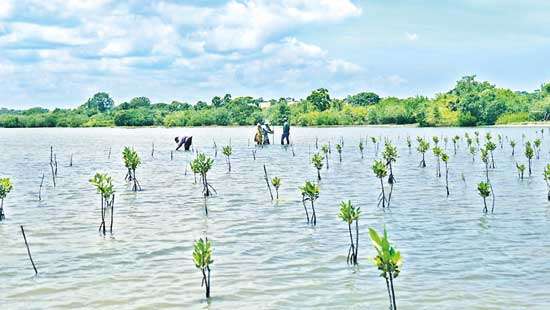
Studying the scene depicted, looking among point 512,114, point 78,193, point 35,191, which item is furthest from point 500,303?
point 512,114

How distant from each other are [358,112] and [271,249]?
11924cm

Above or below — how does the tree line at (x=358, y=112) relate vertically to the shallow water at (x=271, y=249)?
above

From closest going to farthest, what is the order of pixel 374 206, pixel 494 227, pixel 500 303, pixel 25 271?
1. pixel 500 303
2. pixel 25 271
3. pixel 494 227
4. pixel 374 206

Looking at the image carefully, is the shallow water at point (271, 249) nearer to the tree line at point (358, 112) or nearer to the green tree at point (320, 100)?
the tree line at point (358, 112)

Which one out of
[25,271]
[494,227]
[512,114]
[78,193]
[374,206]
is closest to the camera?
[25,271]

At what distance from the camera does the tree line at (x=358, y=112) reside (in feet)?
344

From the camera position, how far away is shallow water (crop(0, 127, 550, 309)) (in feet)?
34.2

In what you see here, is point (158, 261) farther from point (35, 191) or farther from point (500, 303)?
point (35, 191)

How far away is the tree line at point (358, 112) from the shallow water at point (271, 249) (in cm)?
8373

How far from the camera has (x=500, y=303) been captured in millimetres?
9922

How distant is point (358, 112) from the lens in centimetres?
13125

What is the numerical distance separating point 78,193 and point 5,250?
10825 millimetres

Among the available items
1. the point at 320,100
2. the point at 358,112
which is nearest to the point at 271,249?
the point at 358,112

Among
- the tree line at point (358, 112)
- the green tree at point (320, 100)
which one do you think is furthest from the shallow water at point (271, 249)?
the green tree at point (320, 100)
